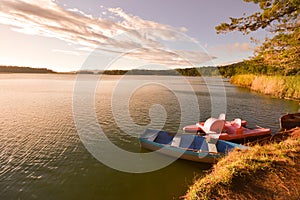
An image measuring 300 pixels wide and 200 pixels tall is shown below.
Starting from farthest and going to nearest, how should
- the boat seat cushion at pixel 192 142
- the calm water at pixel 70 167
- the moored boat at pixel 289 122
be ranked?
1. the moored boat at pixel 289 122
2. the boat seat cushion at pixel 192 142
3. the calm water at pixel 70 167

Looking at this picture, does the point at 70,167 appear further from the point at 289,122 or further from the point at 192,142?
the point at 289,122

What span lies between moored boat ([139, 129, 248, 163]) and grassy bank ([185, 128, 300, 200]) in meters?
3.23

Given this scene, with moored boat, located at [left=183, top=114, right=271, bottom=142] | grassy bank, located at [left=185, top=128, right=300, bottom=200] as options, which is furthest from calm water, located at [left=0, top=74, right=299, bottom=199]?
moored boat, located at [left=183, top=114, right=271, bottom=142]

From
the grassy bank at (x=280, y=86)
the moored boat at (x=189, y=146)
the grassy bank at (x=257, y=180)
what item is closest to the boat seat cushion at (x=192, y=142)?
the moored boat at (x=189, y=146)

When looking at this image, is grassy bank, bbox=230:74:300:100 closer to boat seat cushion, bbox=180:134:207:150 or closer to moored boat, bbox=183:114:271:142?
moored boat, bbox=183:114:271:142

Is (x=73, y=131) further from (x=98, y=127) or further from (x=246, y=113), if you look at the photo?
(x=246, y=113)

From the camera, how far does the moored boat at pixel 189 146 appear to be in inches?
433

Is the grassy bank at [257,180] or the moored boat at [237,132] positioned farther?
the moored boat at [237,132]

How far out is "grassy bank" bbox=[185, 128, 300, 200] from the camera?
19.5ft

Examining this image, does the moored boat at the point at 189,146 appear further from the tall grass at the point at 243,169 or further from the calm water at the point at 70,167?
the tall grass at the point at 243,169

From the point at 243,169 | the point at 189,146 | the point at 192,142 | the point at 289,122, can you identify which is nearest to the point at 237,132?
the point at 192,142

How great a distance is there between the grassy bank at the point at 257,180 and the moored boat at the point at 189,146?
127 inches

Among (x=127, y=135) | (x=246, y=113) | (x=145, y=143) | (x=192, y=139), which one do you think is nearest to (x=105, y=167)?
(x=145, y=143)

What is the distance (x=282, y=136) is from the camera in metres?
13.2
